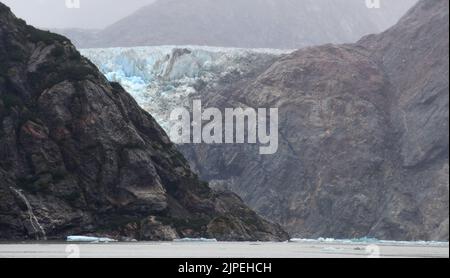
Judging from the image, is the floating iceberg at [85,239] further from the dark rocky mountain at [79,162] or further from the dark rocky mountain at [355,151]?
the dark rocky mountain at [355,151]

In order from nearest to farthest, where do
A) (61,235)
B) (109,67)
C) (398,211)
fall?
(61,235)
(398,211)
(109,67)

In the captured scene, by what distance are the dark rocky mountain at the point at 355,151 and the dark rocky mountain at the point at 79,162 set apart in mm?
54885

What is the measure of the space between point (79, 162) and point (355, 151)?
89816 mm

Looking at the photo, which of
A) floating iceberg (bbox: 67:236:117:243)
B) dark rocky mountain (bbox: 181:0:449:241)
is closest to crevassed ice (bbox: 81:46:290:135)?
dark rocky mountain (bbox: 181:0:449:241)

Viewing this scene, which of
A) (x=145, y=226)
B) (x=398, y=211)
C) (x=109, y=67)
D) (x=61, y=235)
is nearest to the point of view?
(x=61, y=235)

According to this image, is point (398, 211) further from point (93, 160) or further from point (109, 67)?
point (93, 160)

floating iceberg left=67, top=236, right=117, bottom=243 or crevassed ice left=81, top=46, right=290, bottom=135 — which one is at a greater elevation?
crevassed ice left=81, top=46, right=290, bottom=135

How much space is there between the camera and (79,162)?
102750 mm

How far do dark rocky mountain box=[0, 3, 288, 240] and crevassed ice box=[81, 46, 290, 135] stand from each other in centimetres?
6451

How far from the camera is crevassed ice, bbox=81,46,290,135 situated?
597 feet

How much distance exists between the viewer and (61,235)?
94.3m

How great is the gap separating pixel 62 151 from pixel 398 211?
7949 cm

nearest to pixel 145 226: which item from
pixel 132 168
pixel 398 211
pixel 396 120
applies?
pixel 132 168

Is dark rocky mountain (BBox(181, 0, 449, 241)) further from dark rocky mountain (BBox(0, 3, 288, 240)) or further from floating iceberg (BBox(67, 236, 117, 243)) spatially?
floating iceberg (BBox(67, 236, 117, 243))
